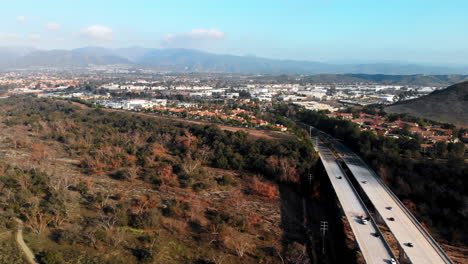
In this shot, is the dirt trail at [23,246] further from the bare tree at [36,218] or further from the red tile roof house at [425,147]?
the red tile roof house at [425,147]

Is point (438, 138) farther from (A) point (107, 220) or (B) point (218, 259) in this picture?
(A) point (107, 220)

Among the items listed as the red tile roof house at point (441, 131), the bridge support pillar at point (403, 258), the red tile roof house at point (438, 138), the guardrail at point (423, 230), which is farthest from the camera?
the red tile roof house at point (441, 131)

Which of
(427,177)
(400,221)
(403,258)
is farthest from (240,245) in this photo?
(427,177)

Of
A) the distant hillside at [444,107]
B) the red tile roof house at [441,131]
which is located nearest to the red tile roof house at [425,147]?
the red tile roof house at [441,131]

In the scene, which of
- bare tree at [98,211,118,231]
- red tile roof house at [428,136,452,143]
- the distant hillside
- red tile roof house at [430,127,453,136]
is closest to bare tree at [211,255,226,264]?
bare tree at [98,211,118,231]

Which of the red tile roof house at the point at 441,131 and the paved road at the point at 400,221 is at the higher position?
the red tile roof house at the point at 441,131
